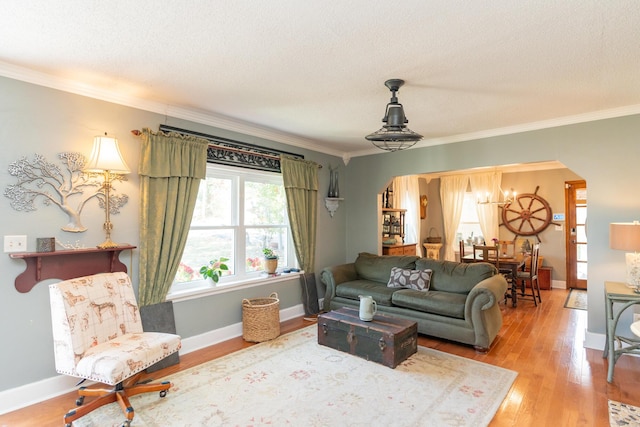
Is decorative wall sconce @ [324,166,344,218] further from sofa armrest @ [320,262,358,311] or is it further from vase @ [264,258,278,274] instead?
vase @ [264,258,278,274]

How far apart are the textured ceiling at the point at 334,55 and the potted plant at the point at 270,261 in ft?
5.79

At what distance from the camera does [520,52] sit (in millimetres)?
2264

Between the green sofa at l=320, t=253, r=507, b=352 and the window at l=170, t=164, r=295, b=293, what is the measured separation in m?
0.93

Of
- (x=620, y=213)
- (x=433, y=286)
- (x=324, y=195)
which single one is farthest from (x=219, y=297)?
(x=620, y=213)

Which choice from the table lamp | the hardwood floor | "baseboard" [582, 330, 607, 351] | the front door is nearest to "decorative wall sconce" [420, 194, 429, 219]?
the front door

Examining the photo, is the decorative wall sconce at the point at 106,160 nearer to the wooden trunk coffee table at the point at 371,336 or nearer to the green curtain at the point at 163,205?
the green curtain at the point at 163,205

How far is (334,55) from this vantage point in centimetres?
232

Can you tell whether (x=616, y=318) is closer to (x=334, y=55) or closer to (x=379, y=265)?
(x=379, y=265)

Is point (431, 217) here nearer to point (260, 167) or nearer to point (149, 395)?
point (260, 167)

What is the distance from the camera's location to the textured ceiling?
6.02 feet

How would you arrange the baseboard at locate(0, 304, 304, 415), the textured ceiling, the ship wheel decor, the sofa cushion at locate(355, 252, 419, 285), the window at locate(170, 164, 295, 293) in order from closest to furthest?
the textured ceiling
the baseboard at locate(0, 304, 304, 415)
the window at locate(170, 164, 295, 293)
the sofa cushion at locate(355, 252, 419, 285)
the ship wheel decor

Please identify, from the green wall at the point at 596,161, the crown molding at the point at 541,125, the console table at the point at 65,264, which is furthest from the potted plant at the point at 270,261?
the green wall at the point at 596,161

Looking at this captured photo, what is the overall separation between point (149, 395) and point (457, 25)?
3339 mm

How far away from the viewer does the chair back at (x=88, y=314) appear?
90.2 inches
